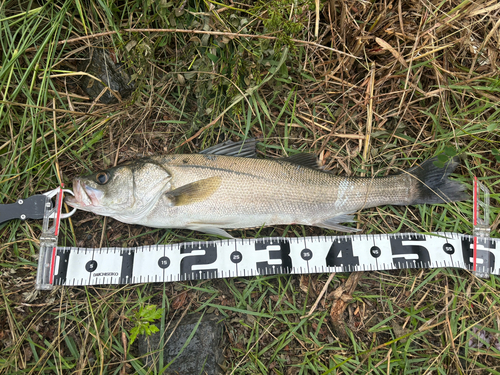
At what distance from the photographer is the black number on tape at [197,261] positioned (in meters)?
3.13

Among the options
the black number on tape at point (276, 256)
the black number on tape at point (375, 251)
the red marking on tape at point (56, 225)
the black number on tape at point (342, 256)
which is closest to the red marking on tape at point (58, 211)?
the red marking on tape at point (56, 225)

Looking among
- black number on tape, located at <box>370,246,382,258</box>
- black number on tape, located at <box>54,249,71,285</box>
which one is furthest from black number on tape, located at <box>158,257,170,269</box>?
black number on tape, located at <box>370,246,382,258</box>

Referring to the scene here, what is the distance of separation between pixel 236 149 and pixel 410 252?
219cm

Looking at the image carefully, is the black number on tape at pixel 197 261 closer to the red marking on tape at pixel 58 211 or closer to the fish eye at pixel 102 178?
the fish eye at pixel 102 178

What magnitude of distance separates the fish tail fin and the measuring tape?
0.28 metres

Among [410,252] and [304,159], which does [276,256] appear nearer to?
[304,159]

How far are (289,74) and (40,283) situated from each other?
3497 millimetres

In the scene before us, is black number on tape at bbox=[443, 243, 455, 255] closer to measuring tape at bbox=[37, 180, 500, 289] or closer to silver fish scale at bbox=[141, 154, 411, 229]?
measuring tape at bbox=[37, 180, 500, 289]

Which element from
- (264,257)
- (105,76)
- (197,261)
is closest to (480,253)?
(264,257)

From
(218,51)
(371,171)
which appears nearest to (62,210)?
(218,51)

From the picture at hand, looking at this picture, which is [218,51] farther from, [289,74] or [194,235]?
[194,235]

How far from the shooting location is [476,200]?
3.33m

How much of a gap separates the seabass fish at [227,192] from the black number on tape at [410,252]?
1.47 feet

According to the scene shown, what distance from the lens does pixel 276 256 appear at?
3.21 metres
